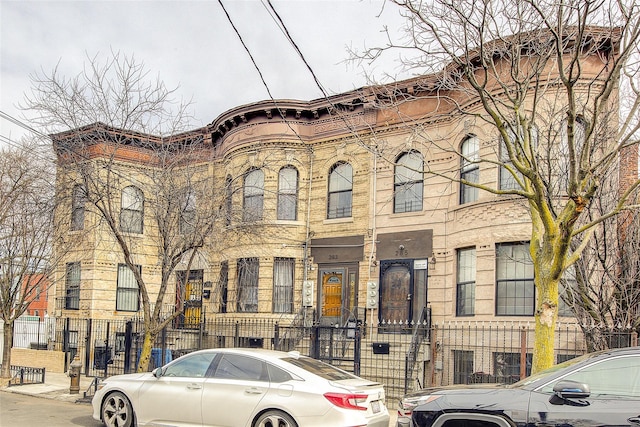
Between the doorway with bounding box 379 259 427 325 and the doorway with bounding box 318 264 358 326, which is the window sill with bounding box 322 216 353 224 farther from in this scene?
the doorway with bounding box 379 259 427 325

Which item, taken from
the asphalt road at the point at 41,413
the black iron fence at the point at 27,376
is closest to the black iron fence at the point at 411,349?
the black iron fence at the point at 27,376

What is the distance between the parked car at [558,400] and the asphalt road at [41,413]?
22.1 ft

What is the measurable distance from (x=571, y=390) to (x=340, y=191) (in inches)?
576

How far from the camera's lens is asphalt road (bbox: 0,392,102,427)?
10.9 meters

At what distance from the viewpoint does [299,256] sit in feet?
67.3

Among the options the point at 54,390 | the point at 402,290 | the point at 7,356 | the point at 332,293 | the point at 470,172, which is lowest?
the point at 54,390

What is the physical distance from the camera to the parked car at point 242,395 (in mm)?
8266

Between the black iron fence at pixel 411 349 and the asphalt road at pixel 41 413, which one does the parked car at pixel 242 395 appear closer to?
the asphalt road at pixel 41 413

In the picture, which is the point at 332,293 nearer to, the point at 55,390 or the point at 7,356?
the point at 55,390

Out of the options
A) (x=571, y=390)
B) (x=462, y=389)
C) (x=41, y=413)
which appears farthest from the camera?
(x=41, y=413)

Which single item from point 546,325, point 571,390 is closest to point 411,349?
point 546,325

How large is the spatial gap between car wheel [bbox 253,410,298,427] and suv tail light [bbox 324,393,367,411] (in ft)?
1.88

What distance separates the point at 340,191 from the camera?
66.8 feet

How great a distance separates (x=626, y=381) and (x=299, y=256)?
14.7 metres
